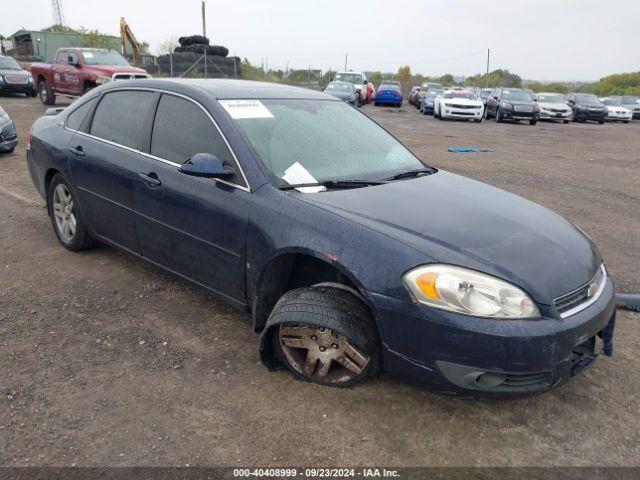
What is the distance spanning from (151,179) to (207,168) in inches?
27.4

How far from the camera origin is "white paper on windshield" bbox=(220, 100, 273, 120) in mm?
3389

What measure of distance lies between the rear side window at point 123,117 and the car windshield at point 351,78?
25.2 meters

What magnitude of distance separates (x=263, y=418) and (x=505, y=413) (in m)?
1.24

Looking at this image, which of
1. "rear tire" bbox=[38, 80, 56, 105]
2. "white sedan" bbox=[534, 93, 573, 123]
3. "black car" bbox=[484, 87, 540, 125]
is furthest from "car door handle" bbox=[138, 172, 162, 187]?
"white sedan" bbox=[534, 93, 573, 123]

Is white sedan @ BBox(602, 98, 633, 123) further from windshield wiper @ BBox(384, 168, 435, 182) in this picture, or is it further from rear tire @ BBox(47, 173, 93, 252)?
rear tire @ BBox(47, 173, 93, 252)

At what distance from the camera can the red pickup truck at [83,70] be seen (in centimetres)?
1567

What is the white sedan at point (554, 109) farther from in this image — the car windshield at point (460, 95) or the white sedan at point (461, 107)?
the white sedan at point (461, 107)

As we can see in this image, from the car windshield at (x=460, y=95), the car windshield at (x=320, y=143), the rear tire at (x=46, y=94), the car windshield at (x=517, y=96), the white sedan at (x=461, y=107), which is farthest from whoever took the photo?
the car windshield at (x=460, y=95)

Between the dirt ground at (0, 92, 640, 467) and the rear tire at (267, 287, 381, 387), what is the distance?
11 cm

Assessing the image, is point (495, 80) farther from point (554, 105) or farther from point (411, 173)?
point (411, 173)

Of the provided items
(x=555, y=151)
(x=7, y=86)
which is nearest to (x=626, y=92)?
(x=555, y=151)

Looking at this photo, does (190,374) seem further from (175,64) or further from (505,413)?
(175,64)

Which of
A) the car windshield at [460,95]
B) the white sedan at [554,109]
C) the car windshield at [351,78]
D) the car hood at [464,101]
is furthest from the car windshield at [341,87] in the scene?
the white sedan at [554,109]

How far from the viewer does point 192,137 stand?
3488 millimetres
